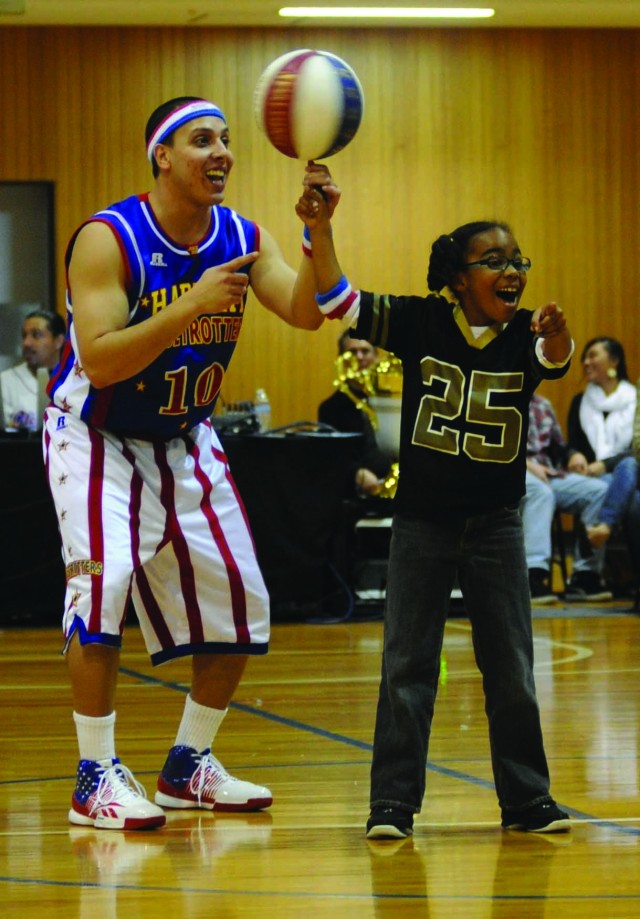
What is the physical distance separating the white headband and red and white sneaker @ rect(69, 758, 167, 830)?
158 centimetres

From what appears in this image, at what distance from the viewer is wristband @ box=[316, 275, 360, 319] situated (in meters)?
3.49

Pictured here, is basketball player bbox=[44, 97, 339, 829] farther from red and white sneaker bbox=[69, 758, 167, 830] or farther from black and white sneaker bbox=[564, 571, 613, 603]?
black and white sneaker bbox=[564, 571, 613, 603]

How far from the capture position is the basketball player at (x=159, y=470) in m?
3.60

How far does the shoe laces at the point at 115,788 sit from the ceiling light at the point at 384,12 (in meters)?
9.17

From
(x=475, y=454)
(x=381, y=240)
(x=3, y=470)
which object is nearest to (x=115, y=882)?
(x=475, y=454)

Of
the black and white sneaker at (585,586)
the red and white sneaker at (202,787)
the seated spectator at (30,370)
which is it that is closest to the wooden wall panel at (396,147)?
the black and white sneaker at (585,586)

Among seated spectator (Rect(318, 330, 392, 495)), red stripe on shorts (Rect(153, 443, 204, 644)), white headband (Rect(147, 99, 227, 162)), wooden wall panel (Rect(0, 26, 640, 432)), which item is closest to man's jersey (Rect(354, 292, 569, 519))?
red stripe on shorts (Rect(153, 443, 204, 644))

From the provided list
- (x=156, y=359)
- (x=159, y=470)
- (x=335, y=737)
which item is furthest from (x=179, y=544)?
(x=335, y=737)

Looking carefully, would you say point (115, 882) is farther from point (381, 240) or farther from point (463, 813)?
point (381, 240)

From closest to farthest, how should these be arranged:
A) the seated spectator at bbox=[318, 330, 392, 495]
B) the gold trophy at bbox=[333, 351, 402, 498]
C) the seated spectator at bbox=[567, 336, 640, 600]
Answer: the seated spectator at bbox=[318, 330, 392, 495] < the gold trophy at bbox=[333, 351, 402, 498] < the seated spectator at bbox=[567, 336, 640, 600]

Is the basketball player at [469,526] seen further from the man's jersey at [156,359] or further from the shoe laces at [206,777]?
the shoe laces at [206,777]

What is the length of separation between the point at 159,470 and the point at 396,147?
9400mm

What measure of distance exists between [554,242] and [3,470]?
6.65 metres

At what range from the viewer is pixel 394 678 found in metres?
3.41
